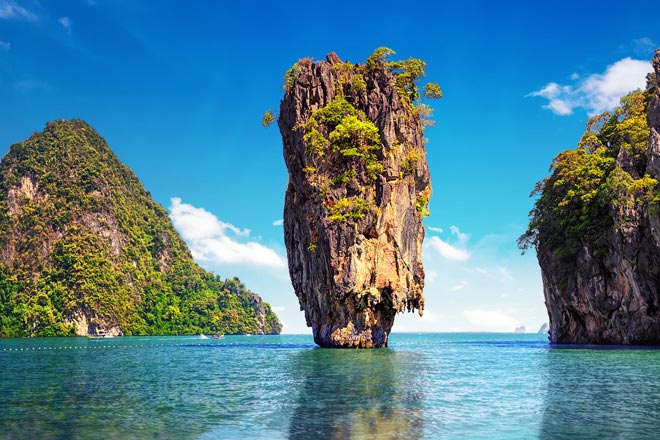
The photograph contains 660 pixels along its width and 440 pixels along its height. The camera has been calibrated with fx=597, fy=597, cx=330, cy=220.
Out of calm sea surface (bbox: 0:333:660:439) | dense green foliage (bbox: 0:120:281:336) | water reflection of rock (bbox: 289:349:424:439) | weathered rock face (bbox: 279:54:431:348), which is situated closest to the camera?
water reflection of rock (bbox: 289:349:424:439)

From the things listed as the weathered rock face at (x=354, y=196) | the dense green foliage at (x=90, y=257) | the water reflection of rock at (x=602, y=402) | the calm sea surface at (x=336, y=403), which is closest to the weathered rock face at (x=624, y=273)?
the weathered rock face at (x=354, y=196)

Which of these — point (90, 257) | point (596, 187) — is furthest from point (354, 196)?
point (90, 257)

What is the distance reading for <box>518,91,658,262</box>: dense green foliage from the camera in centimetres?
4409

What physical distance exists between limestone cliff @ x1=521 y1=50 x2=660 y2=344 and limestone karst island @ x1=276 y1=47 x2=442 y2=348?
13055 millimetres

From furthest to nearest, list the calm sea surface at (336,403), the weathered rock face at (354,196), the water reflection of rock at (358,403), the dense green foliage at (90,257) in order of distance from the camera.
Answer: the dense green foliage at (90,257), the weathered rock face at (354,196), the calm sea surface at (336,403), the water reflection of rock at (358,403)

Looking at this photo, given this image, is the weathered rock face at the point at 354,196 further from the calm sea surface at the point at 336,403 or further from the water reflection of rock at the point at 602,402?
the water reflection of rock at the point at 602,402

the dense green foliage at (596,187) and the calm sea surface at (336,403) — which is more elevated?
the dense green foliage at (596,187)

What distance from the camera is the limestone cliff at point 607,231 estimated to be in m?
43.5

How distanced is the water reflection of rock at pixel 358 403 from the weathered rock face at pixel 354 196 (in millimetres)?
15576

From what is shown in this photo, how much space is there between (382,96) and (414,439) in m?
38.8

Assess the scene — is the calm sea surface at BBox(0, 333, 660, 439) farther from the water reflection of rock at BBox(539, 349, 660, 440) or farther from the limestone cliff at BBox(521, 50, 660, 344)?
the limestone cliff at BBox(521, 50, 660, 344)

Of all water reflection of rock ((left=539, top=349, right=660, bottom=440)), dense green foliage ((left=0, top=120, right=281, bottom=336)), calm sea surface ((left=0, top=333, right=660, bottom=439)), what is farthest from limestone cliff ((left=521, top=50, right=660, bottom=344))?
dense green foliage ((left=0, top=120, right=281, bottom=336))

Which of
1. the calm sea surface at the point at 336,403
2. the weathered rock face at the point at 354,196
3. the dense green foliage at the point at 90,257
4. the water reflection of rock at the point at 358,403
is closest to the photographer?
the water reflection of rock at the point at 358,403

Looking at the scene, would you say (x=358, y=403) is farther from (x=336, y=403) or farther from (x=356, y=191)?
(x=356, y=191)
